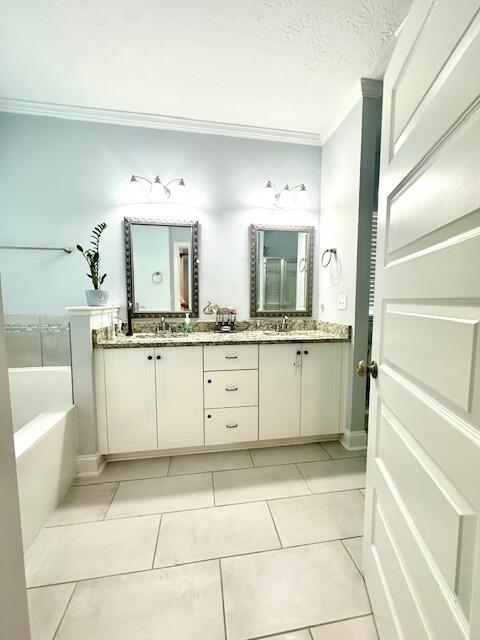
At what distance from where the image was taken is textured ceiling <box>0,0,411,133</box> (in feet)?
4.55

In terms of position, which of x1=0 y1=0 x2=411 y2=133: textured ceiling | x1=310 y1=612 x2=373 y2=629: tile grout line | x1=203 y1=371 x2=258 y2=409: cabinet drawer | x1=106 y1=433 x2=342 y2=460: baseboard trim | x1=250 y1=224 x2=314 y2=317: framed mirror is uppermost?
x1=0 y1=0 x2=411 y2=133: textured ceiling

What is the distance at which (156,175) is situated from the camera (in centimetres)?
229

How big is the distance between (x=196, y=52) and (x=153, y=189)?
95 cm

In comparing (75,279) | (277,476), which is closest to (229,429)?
(277,476)

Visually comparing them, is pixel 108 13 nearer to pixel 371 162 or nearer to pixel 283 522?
pixel 371 162

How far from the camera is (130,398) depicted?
6.12ft

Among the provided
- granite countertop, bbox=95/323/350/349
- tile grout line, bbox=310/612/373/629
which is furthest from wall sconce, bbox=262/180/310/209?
tile grout line, bbox=310/612/373/629

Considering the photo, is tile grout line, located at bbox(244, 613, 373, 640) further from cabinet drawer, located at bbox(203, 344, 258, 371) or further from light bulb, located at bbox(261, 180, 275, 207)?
light bulb, located at bbox(261, 180, 275, 207)

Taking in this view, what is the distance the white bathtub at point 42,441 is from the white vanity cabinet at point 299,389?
1322 mm

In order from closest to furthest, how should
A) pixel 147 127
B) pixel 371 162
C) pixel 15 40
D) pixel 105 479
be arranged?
1. pixel 15 40
2. pixel 105 479
3. pixel 371 162
4. pixel 147 127

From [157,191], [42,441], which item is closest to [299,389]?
[42,441]

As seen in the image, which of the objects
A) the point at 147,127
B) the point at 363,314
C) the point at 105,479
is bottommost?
the point at 105,479

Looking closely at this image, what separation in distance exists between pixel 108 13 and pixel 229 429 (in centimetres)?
263

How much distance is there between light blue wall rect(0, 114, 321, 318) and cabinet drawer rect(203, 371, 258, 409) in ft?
2.40
